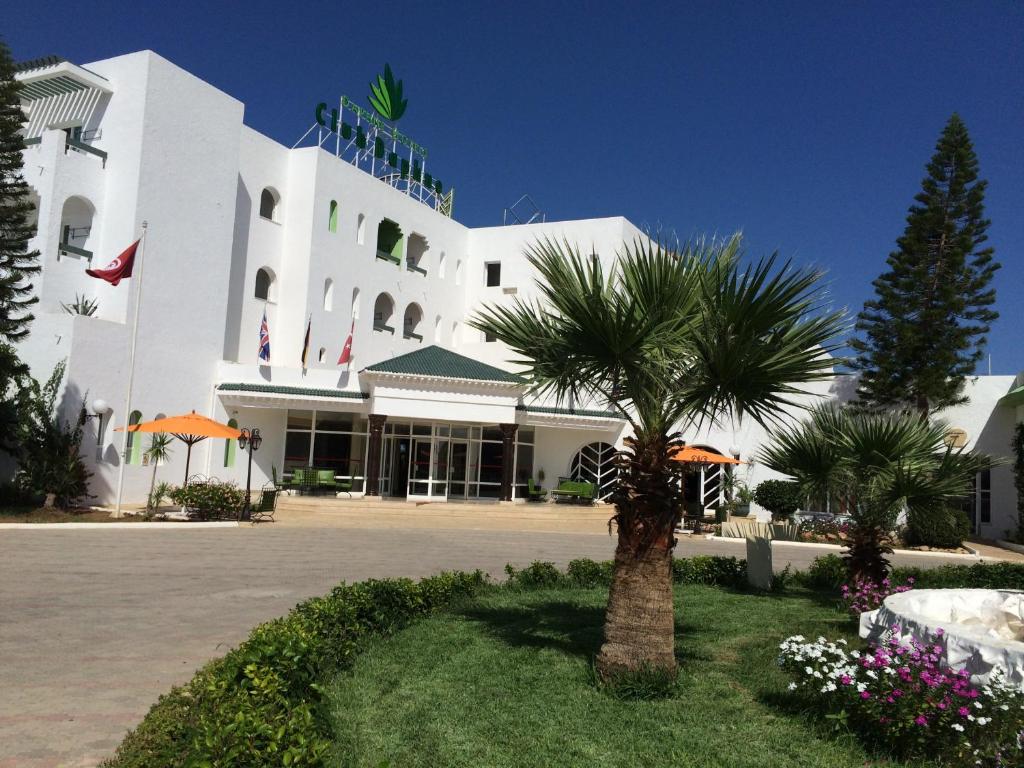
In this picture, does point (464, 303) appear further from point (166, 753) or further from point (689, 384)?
point (166, 753)

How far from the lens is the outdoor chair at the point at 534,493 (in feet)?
95.4

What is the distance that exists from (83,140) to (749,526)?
886 inches

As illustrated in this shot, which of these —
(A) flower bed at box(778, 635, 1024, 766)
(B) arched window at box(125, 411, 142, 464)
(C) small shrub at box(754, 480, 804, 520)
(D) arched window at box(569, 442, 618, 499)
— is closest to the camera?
(A) flower bed at box(778, 635, 1024, 766)

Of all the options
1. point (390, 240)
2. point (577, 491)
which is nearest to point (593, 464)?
point (577, 491)

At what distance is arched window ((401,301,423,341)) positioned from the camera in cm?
3372

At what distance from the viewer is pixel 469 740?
5191 mm

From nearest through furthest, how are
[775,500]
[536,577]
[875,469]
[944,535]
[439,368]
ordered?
[875,469] < [536,577] < [944,535] < [439,368] < [775,500]

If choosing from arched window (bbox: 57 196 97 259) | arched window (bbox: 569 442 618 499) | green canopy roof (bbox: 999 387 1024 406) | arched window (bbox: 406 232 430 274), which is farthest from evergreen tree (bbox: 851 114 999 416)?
arched window (bbox: 57 196 97 259)

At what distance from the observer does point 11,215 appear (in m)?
19.0

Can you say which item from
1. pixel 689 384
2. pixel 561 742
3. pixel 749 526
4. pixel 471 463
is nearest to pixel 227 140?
pixel 471 463

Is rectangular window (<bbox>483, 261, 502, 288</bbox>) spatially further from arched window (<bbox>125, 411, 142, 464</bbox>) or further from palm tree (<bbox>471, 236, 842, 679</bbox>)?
palm tree (<bbox>471, 236, 842, 679</bbox>)

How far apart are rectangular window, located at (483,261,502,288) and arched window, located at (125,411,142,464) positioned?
58.8 ft

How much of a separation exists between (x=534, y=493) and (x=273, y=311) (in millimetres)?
10924

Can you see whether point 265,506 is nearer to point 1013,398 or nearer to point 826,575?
point 826,575
